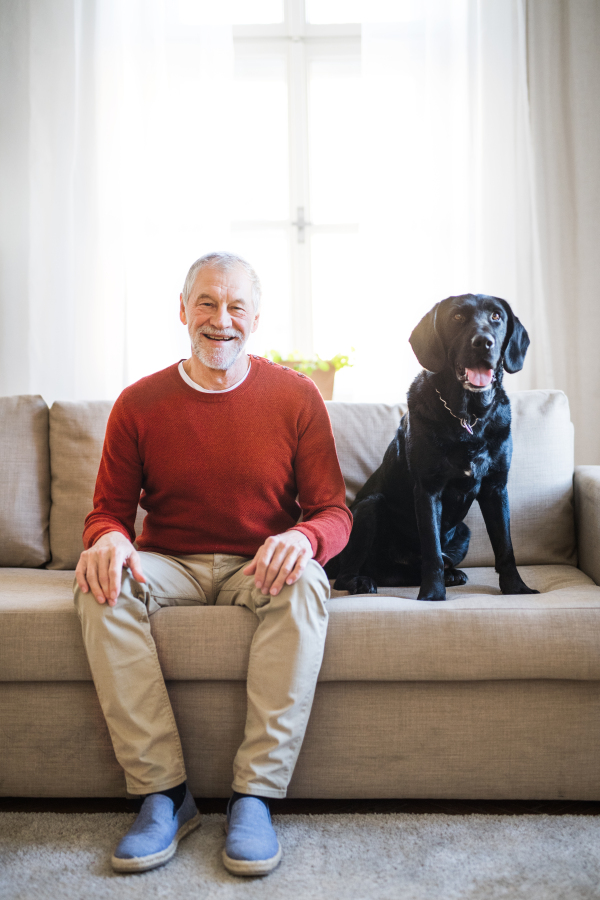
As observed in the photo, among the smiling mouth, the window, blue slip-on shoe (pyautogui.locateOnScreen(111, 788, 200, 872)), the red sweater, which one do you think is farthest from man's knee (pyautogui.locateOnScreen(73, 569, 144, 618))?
the window

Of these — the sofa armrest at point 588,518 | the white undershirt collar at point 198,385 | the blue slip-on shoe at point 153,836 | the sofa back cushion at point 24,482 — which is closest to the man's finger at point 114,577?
the blue slip-on shoe at point 153,836

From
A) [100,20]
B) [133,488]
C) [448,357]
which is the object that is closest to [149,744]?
[133,488]

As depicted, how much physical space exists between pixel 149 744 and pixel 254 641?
244 mm

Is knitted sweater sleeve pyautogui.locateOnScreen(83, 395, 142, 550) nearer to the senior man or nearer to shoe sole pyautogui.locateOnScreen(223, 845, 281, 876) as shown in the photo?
the senior man

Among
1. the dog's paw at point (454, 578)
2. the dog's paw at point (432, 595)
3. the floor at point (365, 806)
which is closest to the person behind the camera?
the floor at point (365, 806)

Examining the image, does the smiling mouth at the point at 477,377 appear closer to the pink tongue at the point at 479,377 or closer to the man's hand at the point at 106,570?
the pink tongue at the point at 479,377

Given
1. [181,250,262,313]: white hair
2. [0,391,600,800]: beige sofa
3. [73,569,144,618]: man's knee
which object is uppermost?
[181,250,262,313]: white hair

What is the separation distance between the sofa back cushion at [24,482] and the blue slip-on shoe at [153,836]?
90 centimetres

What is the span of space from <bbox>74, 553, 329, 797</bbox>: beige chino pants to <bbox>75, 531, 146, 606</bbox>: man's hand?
0.02 m

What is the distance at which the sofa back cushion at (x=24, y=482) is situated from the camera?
1.86m

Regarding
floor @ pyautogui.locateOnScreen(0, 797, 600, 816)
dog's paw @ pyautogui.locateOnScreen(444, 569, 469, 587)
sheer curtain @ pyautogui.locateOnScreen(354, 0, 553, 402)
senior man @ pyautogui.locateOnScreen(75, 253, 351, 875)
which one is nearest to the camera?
senior man @ pyautogui.locateOnScreen(75, 253, 351, 875)

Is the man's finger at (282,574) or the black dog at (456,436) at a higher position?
the black dog at (456,436)

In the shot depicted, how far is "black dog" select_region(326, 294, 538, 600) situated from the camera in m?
1.46

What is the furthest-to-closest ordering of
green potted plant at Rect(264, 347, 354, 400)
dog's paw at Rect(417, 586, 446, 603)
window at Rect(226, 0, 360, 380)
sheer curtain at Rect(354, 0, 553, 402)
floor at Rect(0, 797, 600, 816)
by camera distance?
window at Rect(226, 0, 360, 380) < sheer curtain at Rect(354, 0, 553, 402) < green potted plant at Rect(264, 347, 354, 400) < dog's paw at Rect(417, 586, 446, 603) < floor at Rect(0, 797, 600, 816)
